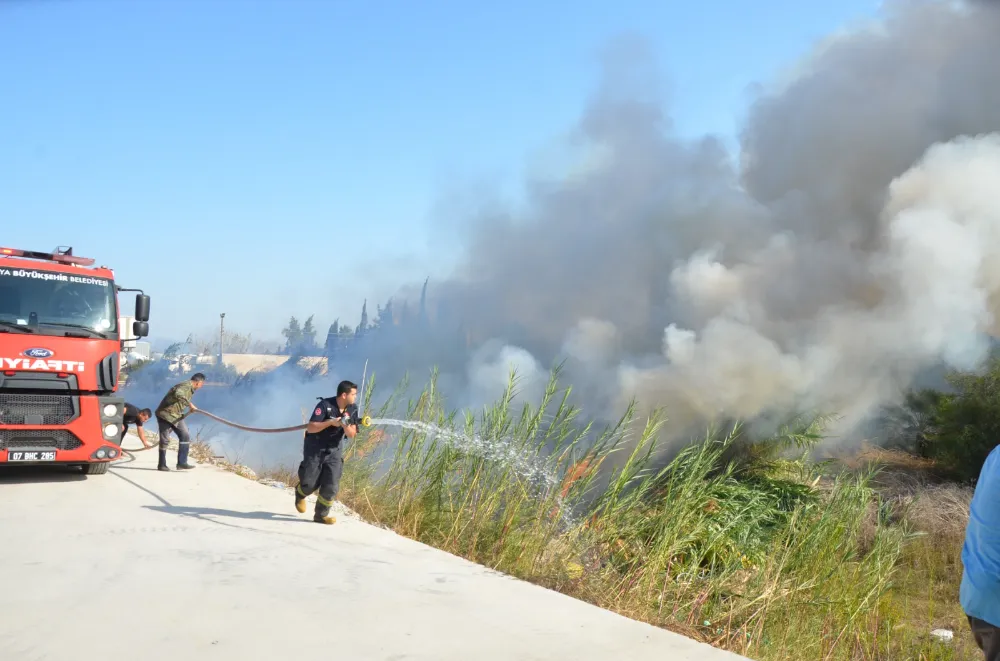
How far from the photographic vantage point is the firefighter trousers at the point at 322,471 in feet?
22.6

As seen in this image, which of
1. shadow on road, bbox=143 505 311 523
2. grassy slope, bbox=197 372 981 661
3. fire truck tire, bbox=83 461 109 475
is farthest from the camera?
fire truck tire, bbox=83 461 109 475

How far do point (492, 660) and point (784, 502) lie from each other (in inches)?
370

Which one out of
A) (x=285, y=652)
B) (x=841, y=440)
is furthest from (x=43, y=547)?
(x=841, y=440)

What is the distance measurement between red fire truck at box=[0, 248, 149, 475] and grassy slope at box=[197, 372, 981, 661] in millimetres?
3335

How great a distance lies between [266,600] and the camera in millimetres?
4688

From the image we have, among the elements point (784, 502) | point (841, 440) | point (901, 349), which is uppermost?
point (901, 349)

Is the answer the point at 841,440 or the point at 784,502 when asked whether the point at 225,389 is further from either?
the point at 784,502

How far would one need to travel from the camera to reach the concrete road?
Answer: 4.00 m

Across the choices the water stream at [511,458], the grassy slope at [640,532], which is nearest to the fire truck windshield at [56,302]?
the grassy slope at [640,532]

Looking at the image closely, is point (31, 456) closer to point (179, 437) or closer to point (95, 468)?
point (95, 468)

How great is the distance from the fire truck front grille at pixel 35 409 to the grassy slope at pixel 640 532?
354cm

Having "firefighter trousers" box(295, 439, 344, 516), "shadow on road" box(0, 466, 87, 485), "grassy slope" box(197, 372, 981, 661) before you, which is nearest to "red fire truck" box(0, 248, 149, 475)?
"shadow on road" box(0, 466, 87, 485)

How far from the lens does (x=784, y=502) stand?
39.8ft

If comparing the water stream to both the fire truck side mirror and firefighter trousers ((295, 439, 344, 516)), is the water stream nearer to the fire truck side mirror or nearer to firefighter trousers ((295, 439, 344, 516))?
firefighter trousers ((295, 439, 344, 516))
